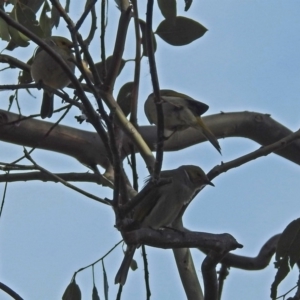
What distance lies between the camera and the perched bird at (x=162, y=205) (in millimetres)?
2736

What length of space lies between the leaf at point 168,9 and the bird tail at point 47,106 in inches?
32.1

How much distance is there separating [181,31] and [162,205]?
73 cm

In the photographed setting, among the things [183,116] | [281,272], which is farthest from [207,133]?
[281,272]

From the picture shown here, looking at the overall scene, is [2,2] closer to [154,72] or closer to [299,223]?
[154,72]

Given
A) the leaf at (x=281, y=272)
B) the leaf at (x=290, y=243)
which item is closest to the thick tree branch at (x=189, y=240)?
the leaf at (x=281, y=272)

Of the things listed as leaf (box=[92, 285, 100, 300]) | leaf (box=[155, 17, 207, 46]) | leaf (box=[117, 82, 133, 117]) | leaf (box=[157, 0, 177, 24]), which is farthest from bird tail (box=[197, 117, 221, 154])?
leaf (box=[92, 285, 100, 300])

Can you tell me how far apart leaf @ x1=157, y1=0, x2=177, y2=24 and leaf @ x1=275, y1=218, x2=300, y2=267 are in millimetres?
940

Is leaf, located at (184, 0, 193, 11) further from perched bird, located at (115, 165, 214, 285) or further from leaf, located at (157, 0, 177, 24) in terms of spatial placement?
perched bird, located at (115, 165, 214, 285)

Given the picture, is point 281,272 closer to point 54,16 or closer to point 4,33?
point 54,16

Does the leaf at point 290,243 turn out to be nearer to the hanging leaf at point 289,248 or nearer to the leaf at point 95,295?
the hanging leaf at point 289,248

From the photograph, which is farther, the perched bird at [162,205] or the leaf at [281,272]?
the perched bird at [162,205]

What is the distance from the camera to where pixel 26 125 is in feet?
10.0

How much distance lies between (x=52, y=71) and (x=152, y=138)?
793mm

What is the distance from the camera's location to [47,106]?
364 centimetres
